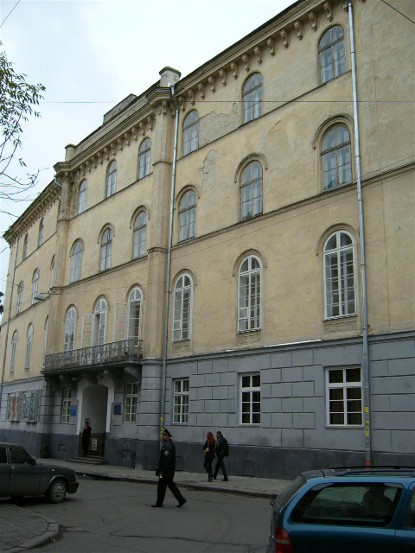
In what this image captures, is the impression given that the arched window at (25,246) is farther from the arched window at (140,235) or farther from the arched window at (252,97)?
the arched window at (252,97)

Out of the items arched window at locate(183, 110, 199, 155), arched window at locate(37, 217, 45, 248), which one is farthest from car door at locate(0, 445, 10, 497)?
A: arched window at locate(37, 217, 45, 248)

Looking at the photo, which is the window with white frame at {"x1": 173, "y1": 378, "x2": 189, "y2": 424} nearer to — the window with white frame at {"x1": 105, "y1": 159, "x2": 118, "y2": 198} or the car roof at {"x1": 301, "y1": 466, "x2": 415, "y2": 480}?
the window with white frame at {"x1": 105, "y1": 159, "x2": 118, "y2": 198}

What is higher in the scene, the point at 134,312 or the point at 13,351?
the point at 134,312

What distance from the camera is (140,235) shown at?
92.1ft

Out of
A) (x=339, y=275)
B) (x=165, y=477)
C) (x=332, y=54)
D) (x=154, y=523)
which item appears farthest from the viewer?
(x=332, y=54)

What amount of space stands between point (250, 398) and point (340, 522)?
15.5 metres

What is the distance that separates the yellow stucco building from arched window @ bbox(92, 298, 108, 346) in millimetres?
101

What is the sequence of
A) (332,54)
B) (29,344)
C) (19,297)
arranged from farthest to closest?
(19,297)
(29,344)
(332,54)

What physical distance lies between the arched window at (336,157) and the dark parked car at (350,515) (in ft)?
47.7

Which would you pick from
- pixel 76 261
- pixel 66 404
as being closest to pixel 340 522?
pixel 66 404

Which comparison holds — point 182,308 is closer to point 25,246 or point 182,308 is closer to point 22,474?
point 22,474

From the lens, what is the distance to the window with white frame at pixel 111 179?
3111cm

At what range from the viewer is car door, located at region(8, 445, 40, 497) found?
44.8 ft

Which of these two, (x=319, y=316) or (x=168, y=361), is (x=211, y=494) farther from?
(x=168, y=361)
